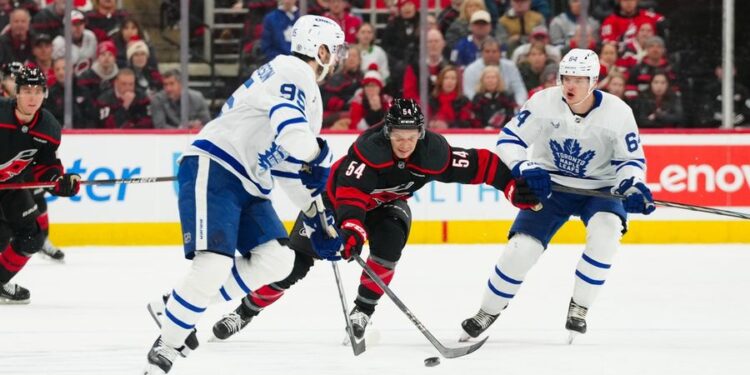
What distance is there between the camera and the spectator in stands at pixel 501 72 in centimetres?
884

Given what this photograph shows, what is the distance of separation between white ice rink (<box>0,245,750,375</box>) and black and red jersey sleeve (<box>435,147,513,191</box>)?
613 mm

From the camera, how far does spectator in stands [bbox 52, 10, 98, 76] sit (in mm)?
8617

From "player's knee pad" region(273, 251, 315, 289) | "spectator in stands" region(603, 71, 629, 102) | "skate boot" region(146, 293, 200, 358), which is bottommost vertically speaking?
"skate boot" region(146, 293, 200, 358)

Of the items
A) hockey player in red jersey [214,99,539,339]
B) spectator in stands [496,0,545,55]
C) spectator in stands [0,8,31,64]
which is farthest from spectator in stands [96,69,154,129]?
hockey player in red jersey [214,99,539,339]

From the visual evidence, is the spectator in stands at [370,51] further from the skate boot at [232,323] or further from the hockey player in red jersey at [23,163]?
the skate boot at [232,323]

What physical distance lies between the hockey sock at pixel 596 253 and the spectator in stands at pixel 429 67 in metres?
3.78

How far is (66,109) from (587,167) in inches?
175

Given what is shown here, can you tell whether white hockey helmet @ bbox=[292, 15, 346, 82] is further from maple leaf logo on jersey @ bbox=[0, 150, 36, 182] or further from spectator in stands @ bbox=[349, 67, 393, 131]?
spectator in stands @ bbox=[349, 67, 393, 131]

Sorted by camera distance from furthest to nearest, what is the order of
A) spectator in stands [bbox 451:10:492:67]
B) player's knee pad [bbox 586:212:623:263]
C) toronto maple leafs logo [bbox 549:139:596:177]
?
spectator in stands [bbox 451:10:492:67] < toronto maple leafs logo [bbox 549:139:596:177] < player's knee pad [bbox 586:212:623:263]

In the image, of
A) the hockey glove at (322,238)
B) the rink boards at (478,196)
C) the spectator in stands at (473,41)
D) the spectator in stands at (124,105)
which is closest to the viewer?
the hockey glove at (322,238)

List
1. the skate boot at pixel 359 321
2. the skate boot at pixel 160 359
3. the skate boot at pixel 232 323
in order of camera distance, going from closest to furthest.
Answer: the skate boot at pixel 160 359
the skate boot at pixel 359 321
the skate boot at pixel 232 323

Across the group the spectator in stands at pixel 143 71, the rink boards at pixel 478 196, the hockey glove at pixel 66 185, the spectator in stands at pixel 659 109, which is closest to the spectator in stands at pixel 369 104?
the rink boards at pixel 478 196

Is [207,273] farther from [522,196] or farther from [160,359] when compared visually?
[522,196]

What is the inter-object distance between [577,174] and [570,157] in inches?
3.0
